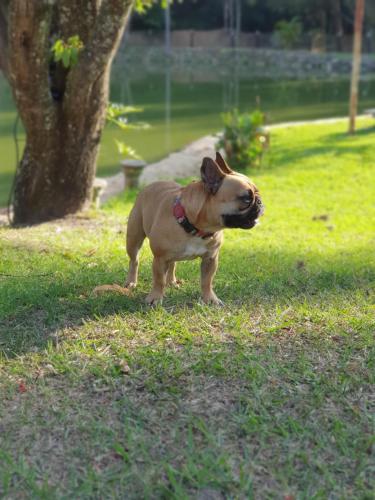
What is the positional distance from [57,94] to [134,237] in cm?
335

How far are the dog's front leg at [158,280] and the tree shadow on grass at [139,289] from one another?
0.07m

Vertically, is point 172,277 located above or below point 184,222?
below

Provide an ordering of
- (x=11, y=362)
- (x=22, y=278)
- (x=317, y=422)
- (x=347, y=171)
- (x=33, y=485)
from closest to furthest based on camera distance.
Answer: (x=33, y=485) → (x=317, y=422) → (x=11, y=362) → (x=22, y=278) → (x=347, y=171)

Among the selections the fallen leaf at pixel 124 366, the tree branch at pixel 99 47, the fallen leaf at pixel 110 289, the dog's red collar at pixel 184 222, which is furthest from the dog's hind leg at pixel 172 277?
the tree branch at pixel 99 47

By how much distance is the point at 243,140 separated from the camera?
1234 centimetres

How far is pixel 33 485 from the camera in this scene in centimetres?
288

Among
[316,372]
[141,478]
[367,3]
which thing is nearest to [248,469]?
[141,478]

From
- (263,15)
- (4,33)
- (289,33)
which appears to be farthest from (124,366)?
(263,15)

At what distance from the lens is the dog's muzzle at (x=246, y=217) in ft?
13.2

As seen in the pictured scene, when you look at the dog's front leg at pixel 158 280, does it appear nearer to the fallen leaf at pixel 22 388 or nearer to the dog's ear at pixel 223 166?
the dog's ear at pixel 223 166

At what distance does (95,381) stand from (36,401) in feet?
1.04

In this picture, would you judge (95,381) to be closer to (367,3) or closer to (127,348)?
(127,348)

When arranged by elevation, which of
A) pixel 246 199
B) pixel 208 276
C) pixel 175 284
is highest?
pixel 246 199

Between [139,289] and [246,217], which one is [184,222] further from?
[139,289]
